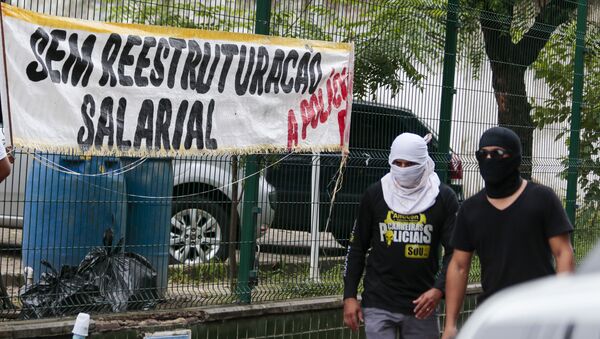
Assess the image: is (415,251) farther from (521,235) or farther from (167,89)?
(167,89)

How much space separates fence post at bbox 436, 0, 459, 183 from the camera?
28.2 ft

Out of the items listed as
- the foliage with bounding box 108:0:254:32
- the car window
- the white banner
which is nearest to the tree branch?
the car window

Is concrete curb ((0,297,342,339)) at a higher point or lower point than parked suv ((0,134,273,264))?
lower

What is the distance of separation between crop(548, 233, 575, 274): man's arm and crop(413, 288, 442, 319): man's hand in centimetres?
85

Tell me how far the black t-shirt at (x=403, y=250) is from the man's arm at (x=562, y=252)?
0.81 m

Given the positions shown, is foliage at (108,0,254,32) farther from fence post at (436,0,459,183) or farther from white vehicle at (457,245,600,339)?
white vehicle at (457,245,600,339)

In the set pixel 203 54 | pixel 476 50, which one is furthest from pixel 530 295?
pixel 476 50

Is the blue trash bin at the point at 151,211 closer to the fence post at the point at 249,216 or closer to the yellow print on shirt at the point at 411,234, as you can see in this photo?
the fence post at the point at 249,216

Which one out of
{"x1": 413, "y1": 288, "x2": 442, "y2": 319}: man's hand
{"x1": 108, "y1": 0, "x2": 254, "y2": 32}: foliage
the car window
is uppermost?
{"x1": 108, "y1": 0, "x2": 254, "y2": 32}: foliage

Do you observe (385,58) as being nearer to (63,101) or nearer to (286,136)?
(286,136)

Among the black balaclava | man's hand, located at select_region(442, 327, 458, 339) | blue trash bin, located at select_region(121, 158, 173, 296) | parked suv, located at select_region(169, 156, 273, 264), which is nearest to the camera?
the black balaclava

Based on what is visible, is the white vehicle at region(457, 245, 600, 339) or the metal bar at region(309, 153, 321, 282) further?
the metal bar at region(309, 153, 321, 282)

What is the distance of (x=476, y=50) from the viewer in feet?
29.3

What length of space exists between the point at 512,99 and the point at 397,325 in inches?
156
